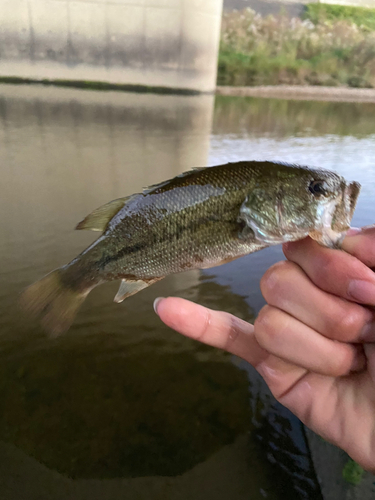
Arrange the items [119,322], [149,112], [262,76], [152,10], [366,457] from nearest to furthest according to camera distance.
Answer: [366,457]
[119,322]
[149,112]
[152,10]
[262,76]

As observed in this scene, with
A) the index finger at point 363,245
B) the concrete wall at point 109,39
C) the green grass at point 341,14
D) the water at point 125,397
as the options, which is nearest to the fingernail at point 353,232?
the index finger at point 363,245

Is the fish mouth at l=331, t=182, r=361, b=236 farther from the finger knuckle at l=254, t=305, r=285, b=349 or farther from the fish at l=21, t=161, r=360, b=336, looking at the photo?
the finger knuckle at l=254, t=305, r=285, b=349

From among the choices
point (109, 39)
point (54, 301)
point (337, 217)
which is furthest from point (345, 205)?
point (109, 39)

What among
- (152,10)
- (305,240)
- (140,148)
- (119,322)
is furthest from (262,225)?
(152,10)

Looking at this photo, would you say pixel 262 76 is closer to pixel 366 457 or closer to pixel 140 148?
pixel 140 148

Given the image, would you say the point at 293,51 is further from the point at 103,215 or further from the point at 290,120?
the point at 103,215

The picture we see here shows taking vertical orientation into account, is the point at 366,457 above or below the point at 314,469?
above

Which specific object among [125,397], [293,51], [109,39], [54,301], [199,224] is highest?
[293,51]
